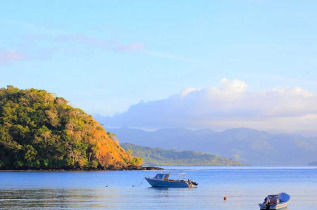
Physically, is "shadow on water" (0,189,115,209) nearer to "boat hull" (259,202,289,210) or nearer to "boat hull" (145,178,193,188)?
"boat hull" (259,202,289,210)

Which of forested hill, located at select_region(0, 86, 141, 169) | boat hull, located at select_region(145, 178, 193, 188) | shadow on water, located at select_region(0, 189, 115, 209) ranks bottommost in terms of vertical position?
shadow on water, located at select_region(0, 189, 115, 209)

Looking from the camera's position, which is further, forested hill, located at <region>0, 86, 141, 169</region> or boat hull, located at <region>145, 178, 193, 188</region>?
forested hill, located at <region>0, 86, 141, 169</region>

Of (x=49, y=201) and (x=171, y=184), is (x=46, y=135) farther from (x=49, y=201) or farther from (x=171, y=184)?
(x=49, y=201)

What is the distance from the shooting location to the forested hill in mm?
154250

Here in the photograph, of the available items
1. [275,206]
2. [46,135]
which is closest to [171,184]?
[275,206]

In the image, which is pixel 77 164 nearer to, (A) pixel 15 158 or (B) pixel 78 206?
(A) pixel 15 158

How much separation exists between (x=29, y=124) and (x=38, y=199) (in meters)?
100

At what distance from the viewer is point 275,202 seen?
55.1 m

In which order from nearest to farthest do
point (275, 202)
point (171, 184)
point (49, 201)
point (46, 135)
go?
point (275, 202), point (49, 201), point (171, 184), point (46, 135)

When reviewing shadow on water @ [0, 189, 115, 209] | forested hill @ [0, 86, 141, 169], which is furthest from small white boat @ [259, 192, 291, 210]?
forested hill @ [0, 86, 141, 169]

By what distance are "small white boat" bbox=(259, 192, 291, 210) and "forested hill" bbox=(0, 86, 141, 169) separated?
107757 mm

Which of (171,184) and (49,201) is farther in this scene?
(171,184)

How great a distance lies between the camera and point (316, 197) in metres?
70.2

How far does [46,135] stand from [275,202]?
110 metres
